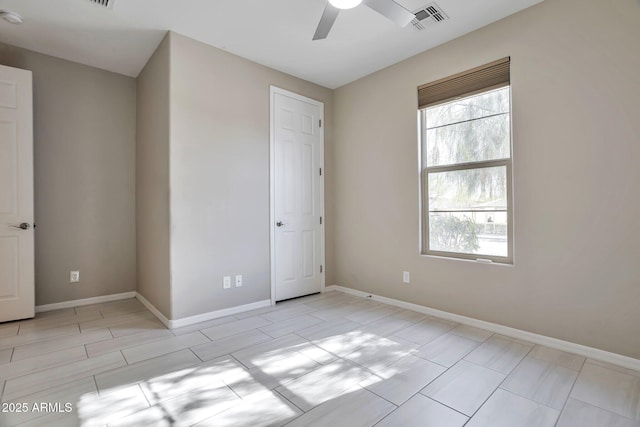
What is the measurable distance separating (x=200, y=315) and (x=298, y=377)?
1505mm

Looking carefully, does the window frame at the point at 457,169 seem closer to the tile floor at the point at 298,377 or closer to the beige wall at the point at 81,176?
the tile floor at the point at 298,377

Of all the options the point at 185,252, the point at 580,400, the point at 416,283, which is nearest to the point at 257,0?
the point at 185,252

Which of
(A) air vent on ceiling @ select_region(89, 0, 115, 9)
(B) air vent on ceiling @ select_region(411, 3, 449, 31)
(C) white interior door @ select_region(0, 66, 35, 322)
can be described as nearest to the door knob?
(C) white interior door @ select_region(0, 66, 35, 322)

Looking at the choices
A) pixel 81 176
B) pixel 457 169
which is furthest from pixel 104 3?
pixel 457 169

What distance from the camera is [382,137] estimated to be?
12.4ft

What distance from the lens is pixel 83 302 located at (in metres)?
3.71

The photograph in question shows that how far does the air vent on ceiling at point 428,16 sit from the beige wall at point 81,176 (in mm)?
3523

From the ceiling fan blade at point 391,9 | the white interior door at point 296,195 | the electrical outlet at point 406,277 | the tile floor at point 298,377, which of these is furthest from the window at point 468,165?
the white interior door at point 296,195

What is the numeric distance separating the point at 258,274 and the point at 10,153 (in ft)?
8.87

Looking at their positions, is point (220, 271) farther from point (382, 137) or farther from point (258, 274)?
point (382, 137)

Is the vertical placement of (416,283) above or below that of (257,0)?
below

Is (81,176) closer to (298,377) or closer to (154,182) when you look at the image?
(154,182)

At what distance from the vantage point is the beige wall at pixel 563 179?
222 cm

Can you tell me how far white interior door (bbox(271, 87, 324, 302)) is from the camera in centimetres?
380
